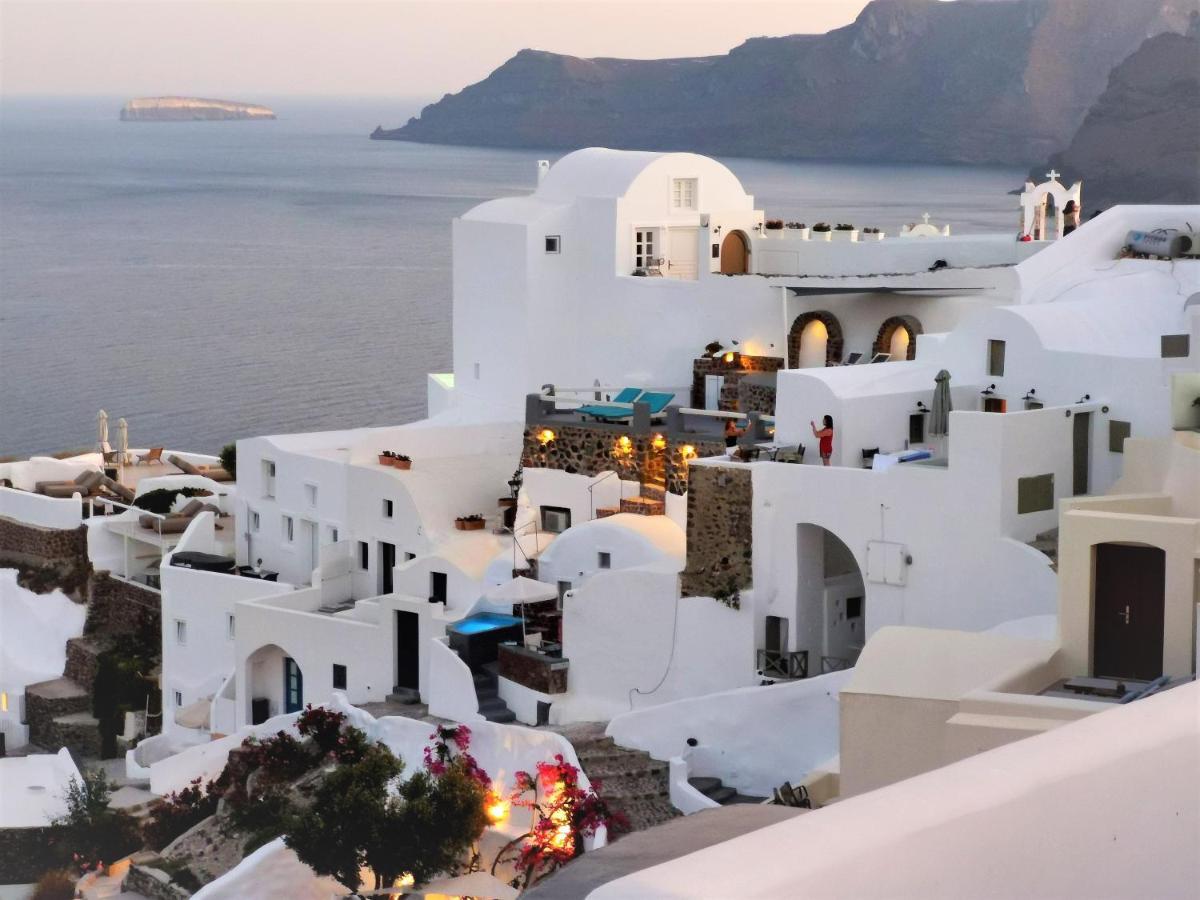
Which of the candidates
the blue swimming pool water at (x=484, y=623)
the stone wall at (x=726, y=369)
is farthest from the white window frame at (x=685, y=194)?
the blue swimming pool water at (x=484, y=623)

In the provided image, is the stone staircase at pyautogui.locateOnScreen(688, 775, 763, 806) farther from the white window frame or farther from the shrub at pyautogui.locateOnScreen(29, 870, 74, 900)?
the white window frame

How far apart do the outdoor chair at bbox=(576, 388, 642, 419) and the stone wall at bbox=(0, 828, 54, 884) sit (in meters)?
8.98

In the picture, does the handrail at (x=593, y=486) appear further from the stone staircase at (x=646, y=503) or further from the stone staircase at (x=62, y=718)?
the stone staircase at (x=62, y=718)

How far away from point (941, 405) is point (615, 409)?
604 cm

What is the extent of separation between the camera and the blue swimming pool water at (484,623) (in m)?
25.1

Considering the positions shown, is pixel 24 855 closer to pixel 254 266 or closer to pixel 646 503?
pixel 646 503

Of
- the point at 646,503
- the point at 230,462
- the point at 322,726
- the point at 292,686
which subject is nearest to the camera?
the point at 322,726

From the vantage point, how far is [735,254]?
31.5 meters

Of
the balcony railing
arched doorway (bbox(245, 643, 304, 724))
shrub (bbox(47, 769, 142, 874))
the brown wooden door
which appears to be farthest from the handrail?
the brown wooden door

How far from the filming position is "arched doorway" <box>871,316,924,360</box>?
28.6 meters

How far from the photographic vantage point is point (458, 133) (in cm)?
6444

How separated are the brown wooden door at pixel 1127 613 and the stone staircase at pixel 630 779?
825 cm

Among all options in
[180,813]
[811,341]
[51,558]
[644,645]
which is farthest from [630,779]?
[51,558]

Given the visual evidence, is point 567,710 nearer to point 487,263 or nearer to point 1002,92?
point 487,263
